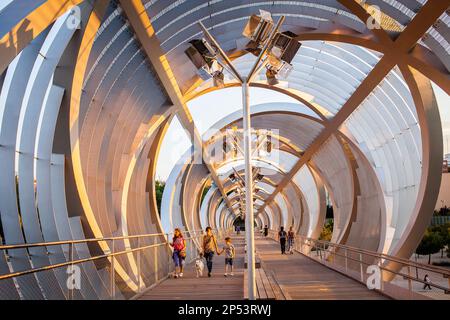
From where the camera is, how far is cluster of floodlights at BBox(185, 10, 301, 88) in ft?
29.7

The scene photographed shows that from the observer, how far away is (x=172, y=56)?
14742 millimetres

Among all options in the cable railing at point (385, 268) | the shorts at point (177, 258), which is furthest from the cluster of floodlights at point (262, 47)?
the shorts at point (177, 258)

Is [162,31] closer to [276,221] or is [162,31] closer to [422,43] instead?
[422,43]

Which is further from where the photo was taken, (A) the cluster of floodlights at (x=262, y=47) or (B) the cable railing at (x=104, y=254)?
(A) the cluster of floodlights at (x=262, y=47)

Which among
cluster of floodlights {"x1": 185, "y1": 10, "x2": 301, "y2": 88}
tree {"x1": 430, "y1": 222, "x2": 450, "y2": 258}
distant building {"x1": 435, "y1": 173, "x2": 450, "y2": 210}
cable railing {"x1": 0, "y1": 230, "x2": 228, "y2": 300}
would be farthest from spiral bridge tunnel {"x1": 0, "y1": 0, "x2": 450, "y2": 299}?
distant building {"x1": 435, "y1": 173, "x2": 450, "y2": 210}

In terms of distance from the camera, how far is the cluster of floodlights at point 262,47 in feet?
29.7

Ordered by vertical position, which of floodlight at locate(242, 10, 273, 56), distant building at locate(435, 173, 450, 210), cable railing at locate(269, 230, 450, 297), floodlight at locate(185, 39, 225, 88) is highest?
distant building at locate(435, 173, 450, 210)

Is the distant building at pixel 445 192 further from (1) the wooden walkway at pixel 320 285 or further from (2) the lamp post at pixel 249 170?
(2) the lamp post at pixel 249 170

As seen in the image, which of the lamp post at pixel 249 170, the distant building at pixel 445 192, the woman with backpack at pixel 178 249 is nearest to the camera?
the lamp post at pixel 249 170

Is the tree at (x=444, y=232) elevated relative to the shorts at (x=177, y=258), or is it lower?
elevated

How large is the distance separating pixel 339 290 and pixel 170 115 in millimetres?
8555

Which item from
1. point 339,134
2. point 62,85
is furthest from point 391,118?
point 62,85

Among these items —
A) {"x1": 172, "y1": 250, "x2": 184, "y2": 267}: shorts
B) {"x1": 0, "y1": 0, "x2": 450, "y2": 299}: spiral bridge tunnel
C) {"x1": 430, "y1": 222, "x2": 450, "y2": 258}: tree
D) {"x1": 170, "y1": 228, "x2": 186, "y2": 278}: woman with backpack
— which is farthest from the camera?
{"x1": 430, "y1": 222, "x2": 450, "y2": 258}: tree

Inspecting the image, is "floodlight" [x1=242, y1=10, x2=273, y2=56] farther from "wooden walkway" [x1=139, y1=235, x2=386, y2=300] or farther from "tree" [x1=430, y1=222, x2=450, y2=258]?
"tree" [x1=430, y1=222, x2=450, y2=258]
